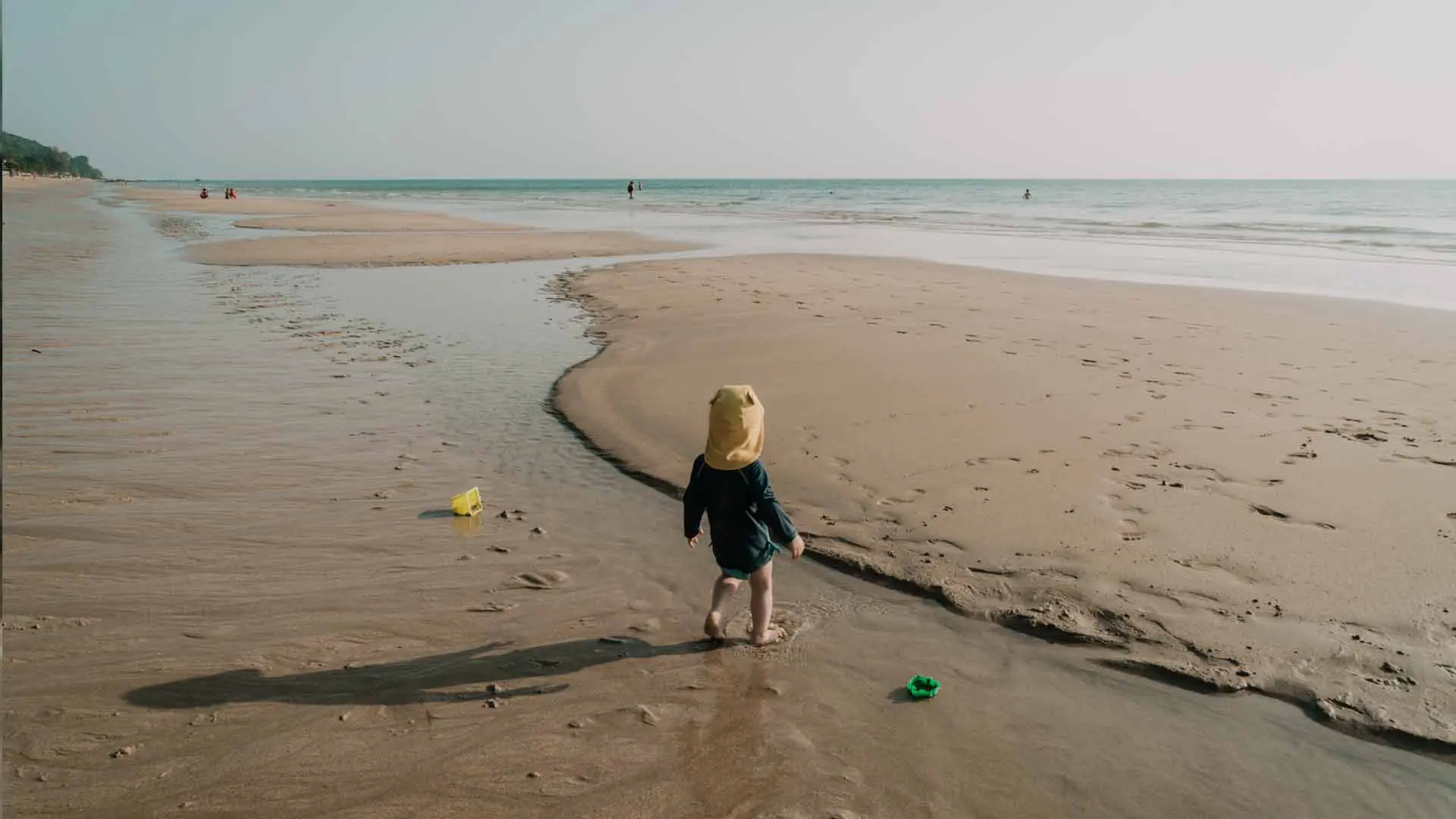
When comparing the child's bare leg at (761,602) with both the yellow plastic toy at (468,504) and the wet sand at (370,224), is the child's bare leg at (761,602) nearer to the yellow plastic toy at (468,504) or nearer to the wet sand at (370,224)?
the yellow plastic toy at (468,504)

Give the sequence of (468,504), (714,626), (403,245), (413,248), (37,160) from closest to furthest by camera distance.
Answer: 1. (714,626)
2. (468,504)
3. (413,248)
4. (403,245)
5. (37,160)

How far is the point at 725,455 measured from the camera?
14.6 ft

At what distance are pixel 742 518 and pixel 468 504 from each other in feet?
7.57

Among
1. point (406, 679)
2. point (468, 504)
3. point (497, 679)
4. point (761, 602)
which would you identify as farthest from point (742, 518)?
point (468, 504)

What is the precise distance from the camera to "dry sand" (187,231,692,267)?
21391 mm

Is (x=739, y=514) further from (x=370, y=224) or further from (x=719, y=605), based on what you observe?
(x=370, y=224)

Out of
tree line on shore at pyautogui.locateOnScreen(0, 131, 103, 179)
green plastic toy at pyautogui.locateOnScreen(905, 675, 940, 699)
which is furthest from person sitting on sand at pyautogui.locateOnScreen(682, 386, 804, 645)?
tree line on shore at pyautogui.locateOnScreen(0, 131, 103, 179)

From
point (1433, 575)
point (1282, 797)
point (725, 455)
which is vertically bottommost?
point (1282, 797)

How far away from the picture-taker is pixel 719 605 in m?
4.50

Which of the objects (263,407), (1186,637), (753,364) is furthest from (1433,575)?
(263,407)

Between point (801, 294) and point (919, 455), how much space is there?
8.40m

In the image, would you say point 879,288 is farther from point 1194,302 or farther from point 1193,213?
point 1193,213

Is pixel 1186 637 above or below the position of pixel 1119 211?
below

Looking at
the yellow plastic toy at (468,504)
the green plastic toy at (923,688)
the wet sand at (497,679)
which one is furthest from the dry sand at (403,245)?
the green plastic toy at (923,688)
